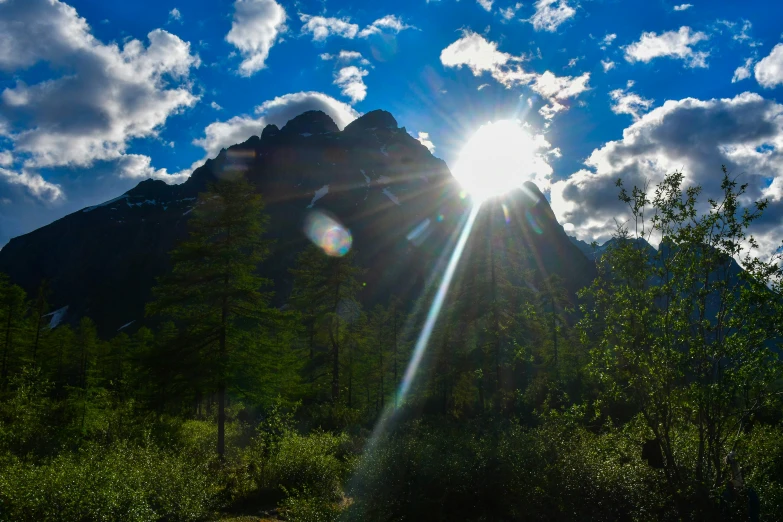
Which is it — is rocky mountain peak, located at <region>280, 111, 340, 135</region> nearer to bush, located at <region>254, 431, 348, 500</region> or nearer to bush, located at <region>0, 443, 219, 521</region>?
bush, located at <region>254, 431, 348, 500</region>

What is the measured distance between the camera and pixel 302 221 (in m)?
128

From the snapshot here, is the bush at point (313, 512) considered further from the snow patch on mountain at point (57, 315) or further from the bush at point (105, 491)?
the snow patch on mountain at point (57, 315)

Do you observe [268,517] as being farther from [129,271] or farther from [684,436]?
[129,271]

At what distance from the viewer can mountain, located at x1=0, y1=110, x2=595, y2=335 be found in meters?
118

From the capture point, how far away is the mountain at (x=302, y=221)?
11781 cm

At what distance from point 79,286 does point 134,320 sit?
35.8 metres

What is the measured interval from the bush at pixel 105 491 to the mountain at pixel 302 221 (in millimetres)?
91674

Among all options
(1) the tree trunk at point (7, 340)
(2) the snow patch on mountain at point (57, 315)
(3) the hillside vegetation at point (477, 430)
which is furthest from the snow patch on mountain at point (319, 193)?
(3) the hillside vegetation at point (477, 430)

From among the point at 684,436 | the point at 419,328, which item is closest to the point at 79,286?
the point at 419,328

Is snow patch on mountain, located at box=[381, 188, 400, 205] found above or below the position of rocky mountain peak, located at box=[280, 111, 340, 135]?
below

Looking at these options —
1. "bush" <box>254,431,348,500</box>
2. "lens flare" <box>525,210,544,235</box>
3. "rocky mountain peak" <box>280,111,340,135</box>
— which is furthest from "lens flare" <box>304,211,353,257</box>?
"bush" <box>254,431,348,500</box>

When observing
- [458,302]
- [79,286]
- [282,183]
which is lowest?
[458,302]

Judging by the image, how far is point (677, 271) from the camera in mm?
7863

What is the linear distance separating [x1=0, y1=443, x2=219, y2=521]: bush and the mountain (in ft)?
301
